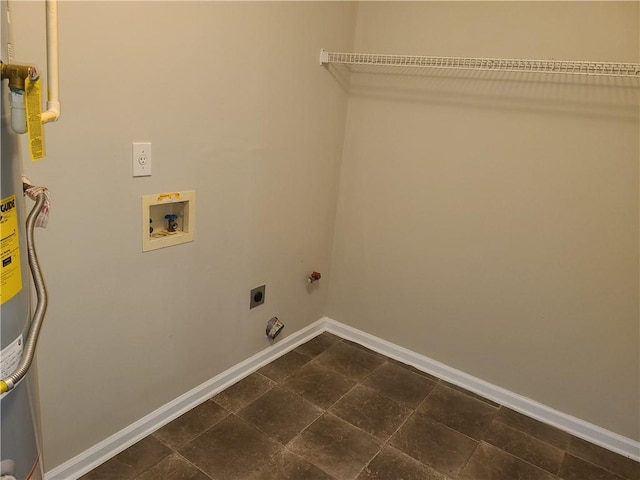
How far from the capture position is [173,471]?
5.70 feet

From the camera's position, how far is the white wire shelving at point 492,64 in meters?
1.76

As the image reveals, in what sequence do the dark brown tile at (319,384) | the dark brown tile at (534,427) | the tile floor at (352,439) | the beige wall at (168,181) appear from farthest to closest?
the dark brown tile at (319,384) → the dark brown tile at (534,427) → the tile floor at (352,439) → the beige wall at (168,181)

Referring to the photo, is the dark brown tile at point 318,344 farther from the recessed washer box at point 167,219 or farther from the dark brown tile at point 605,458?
the dark brown tile at point 605,458

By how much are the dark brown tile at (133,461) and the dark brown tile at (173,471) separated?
27 mm

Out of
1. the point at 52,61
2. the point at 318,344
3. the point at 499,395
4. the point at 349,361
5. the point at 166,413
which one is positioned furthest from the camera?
the point at 318,344

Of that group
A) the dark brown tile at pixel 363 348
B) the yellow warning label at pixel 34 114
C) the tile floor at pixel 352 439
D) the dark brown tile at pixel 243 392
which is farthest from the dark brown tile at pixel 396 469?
the yellow warning label at pixel 34 114

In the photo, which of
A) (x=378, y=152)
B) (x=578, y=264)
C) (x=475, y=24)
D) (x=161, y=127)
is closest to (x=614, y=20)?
(x=475, y=24)

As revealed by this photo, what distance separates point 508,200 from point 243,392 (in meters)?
1.61

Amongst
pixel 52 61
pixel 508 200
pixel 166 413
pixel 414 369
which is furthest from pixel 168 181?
pixel 414 369

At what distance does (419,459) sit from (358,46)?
2.10m

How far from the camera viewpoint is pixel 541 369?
2.23 meters

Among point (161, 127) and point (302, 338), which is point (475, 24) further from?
point (302, 338)

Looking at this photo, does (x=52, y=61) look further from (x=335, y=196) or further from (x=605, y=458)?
(x=605, y=458)

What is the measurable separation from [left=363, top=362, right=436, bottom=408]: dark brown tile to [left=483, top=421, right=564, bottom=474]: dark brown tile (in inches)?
14.7
